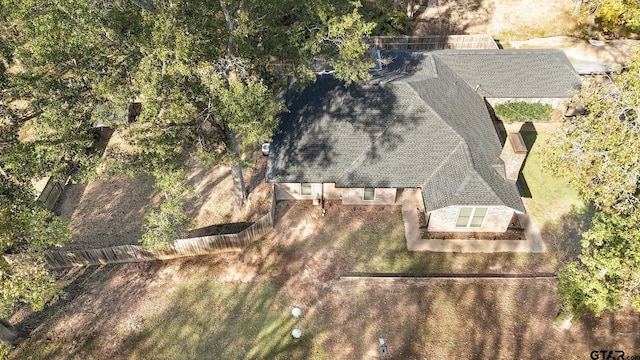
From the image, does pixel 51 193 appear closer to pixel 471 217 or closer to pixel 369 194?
pixel 369 194

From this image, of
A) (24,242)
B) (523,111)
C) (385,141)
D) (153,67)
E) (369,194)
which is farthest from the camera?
(523,111)

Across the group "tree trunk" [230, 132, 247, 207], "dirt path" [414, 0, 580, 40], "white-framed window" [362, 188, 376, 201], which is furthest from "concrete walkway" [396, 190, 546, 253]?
"dirt path" [414, 0, 580, 40]

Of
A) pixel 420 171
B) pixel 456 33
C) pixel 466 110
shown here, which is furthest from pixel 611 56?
pixel 420 171

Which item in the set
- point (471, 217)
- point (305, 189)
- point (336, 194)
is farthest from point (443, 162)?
point (305, 189)

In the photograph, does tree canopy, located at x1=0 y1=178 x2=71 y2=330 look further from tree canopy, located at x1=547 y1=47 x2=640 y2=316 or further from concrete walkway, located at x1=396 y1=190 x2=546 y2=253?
tree canopy, located at x1=547 y1=47 x2=640 y2=316

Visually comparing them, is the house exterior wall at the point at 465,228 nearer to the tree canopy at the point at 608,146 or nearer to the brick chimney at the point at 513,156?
the brick chimney at the point at 513,156

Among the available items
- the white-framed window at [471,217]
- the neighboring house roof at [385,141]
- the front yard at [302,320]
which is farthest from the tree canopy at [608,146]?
the front yard at [302,320]
